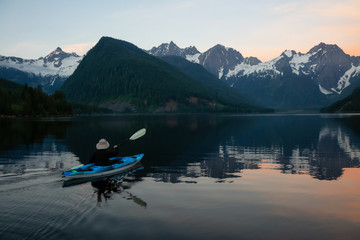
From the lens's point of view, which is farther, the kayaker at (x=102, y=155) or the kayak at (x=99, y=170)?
the kayaker at (x=102, y=155)

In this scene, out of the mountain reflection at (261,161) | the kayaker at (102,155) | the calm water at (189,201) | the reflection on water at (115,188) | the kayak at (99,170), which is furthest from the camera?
the mountain reflection at (261,161)

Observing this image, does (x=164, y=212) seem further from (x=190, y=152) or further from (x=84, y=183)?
(x=190, y=152)

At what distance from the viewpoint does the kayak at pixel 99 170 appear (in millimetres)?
30125

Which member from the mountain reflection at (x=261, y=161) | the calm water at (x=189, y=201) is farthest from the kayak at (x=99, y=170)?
the mountain reflection at (x=261, y=161)

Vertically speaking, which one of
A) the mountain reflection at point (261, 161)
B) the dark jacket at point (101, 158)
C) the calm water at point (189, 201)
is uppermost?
the dark jacket at point (101, 158)

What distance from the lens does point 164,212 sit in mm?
21797

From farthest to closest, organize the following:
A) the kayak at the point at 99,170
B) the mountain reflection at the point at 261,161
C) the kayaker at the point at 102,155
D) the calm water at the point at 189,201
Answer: the mountain reflection at the point at 261,161 < the kayaker at the point at 102,155 < the kayak at the point at 99,170 < the calm water at the point at 189,201

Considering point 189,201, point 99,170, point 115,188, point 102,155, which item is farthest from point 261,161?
point 115,188

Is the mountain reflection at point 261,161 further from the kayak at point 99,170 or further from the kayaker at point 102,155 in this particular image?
the kayaker at point 102,155

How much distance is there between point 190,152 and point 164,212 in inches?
1225

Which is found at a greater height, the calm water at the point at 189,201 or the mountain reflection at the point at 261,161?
the mountain reflection at the point at 261,161

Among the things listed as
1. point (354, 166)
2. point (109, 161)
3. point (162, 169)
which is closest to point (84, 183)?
point (109, 161)

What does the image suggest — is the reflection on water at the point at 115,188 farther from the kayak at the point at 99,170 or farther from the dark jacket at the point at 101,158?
the dark jacket at the point at 101,158

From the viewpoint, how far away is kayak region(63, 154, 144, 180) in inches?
1186
